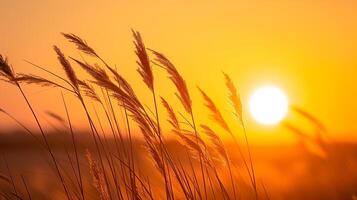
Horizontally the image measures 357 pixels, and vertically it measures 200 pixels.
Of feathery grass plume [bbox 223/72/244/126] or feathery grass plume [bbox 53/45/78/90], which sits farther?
feathery grass plume [bbox 223/72/244/126]

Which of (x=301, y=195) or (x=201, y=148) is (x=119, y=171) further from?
(x=301, y=195)

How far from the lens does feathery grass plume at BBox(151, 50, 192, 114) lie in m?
3.31

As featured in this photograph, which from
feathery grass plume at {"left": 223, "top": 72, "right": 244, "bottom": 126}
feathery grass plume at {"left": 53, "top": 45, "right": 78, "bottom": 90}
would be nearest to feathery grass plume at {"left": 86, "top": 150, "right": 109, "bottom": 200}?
feathery grass plume at {"left": 53, "top": 45, "right": 78, "bottom": 90}

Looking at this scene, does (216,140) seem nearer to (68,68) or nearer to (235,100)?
(235,100)

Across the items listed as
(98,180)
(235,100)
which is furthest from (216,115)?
(98,180)

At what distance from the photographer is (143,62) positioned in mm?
3195

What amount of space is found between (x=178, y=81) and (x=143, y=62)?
0.27 m

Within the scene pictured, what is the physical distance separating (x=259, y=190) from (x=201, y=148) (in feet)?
→ 1.35

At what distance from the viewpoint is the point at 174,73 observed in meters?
3.38

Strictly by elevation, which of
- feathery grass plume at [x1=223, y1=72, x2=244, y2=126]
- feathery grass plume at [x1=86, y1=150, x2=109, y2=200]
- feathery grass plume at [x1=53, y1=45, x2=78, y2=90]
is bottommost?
feathery grass plume at [x1=86, y1=150, x2=109, y2=200]

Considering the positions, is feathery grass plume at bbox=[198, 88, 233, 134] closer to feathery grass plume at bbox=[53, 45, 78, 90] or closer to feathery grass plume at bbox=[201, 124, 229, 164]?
feathery grass plume at bbox=[201, 124, 229, 164]

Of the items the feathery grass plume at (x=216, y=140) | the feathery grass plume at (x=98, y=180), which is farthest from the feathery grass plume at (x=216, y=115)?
the feathery grass plume at (x=98, y=180)

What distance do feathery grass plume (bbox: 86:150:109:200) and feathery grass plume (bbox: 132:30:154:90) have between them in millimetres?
469

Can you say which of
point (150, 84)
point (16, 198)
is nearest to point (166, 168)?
point (150, 84)
